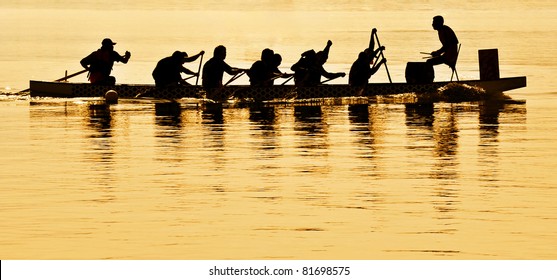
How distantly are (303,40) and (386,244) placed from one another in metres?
63.8

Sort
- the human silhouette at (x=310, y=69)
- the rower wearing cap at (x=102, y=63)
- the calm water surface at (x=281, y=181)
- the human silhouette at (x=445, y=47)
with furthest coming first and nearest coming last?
the rower wearing cap at (x=102, y=63) → the human silhouette at (x=445, y=47) → the human silhouette at (x=310, y=69) → the calm water surface at (x=281, y=181)

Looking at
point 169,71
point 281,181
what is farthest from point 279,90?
point 281,181

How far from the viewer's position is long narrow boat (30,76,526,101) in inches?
1487

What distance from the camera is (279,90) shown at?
38.1 meters

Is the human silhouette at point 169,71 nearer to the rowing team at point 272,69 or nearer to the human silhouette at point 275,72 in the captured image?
the rowing team at point 272,69

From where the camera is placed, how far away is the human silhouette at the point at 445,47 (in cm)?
3834

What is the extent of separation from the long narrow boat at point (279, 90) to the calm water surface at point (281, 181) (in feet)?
1.52

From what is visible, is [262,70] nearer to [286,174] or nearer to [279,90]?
[279,90]

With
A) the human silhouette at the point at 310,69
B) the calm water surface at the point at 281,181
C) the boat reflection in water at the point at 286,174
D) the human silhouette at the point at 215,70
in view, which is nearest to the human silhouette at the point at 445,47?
the calm water surface at the point at 281,181

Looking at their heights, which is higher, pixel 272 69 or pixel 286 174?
pixel 272 69

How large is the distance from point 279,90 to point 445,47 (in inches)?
164

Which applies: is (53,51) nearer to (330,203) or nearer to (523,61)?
(523,61)

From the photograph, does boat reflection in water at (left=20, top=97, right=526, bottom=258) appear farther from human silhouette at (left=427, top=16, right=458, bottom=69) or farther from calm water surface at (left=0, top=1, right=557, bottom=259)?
human silhouette at (left=427, top=16, right=458, bottom=69)

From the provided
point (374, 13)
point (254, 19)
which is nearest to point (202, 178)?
point (254, 19)
